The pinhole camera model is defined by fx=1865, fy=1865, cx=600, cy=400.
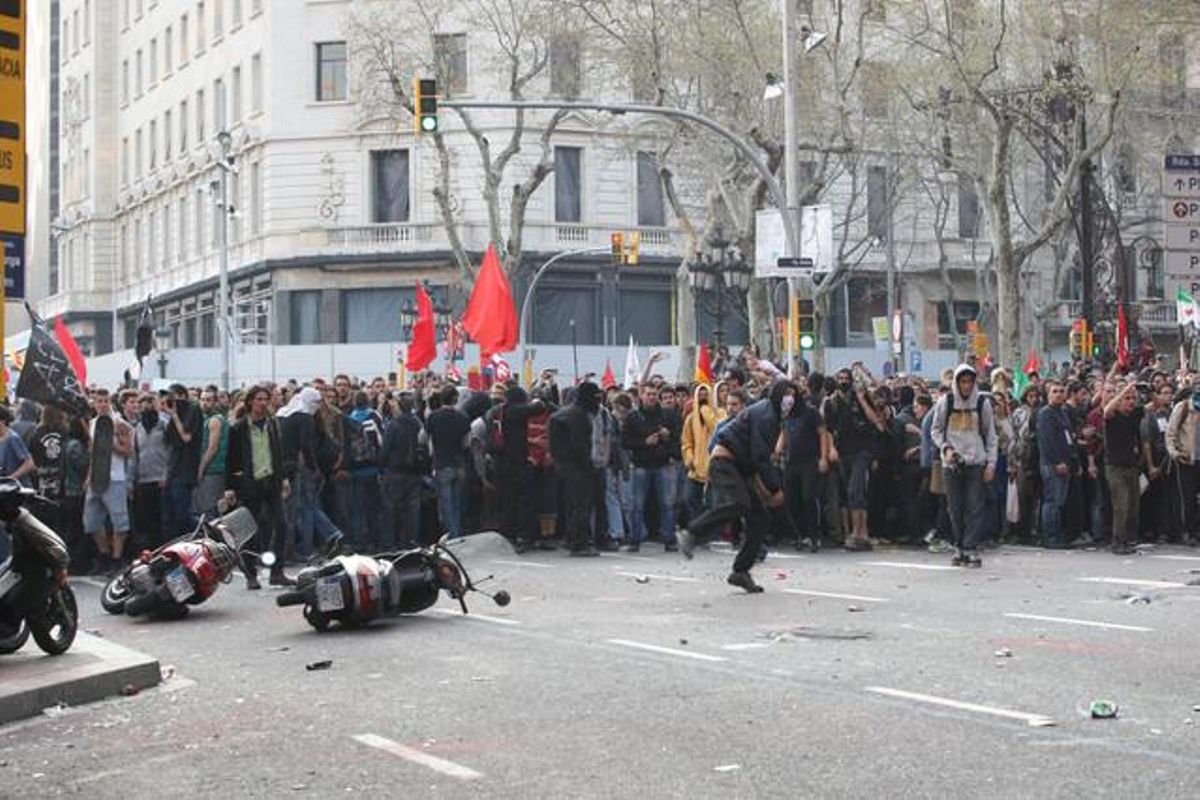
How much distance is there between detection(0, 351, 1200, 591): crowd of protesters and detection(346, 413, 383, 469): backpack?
2cm

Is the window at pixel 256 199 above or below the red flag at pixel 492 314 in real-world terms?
above

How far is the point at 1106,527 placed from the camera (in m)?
19.9

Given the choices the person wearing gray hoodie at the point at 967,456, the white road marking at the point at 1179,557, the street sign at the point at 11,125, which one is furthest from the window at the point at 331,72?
the street sign at the point at 11,125

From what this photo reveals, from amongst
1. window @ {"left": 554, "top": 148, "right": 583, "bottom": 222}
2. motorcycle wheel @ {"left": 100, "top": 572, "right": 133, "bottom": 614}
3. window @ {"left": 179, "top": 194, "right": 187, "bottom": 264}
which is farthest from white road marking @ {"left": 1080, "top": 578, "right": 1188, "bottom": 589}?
window @ {"left": 179, "top": 194, "right": 187, "bottom": 264}

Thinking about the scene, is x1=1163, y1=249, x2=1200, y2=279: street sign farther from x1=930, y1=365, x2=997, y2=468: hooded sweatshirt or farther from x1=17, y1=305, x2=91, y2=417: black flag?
x1=17, y1=305, x2=91, y2=417: black flag

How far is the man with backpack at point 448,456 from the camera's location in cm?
1964

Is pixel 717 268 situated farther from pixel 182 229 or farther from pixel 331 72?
pixel 182 229

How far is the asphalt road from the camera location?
7.50 m

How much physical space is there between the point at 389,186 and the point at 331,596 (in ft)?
162

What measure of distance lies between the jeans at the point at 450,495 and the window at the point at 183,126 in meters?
54.8

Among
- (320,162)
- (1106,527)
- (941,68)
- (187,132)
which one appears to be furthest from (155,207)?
(1106,527)

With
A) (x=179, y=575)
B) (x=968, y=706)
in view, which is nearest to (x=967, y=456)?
(x=179, y=575)

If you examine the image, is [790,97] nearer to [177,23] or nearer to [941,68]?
[941,68]

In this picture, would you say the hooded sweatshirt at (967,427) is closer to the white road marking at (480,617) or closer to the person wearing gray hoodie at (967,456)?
the person wearing gray hoodie at (967,456)
